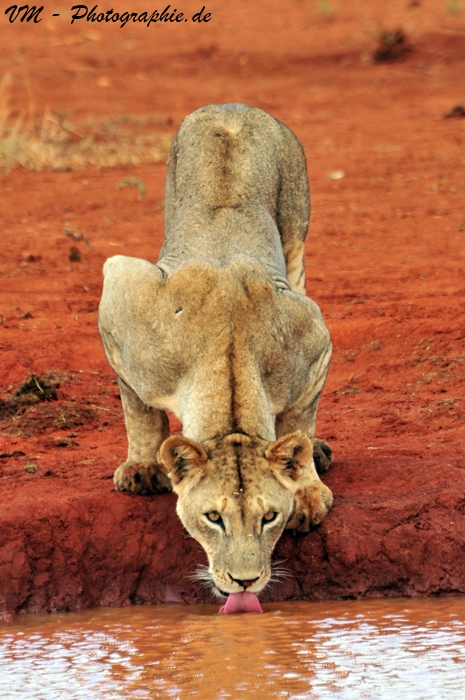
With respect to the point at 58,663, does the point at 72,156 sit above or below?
above

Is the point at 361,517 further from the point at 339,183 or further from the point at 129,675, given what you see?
the point at 339,183

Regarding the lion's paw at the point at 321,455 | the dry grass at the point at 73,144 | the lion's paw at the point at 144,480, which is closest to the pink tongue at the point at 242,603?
the lion's paw at the point at 144,480

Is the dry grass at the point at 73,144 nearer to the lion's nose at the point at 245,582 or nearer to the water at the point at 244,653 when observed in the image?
the water at the point at 244,653

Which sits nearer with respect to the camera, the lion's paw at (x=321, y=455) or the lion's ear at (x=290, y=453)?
the lion's ear at (x=290, y=453)

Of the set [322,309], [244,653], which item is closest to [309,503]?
[244,653]

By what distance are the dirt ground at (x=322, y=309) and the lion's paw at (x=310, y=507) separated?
0.07 meters

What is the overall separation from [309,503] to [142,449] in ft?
3.22

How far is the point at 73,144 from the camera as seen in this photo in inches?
703

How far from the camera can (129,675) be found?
18.2 feet

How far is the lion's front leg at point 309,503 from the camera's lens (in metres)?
6.56

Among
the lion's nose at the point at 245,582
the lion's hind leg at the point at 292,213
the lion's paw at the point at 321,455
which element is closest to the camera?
the lion's nose at the point at 245,582

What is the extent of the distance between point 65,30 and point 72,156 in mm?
12444

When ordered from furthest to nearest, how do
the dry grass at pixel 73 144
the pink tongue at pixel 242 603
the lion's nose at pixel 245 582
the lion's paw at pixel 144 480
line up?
1. the dry grass at pixel 73 144
2. the lion's paw at pixel 144 480
3. the pink tongue at pixel 242 603
4. the lion's nose at pixel 245 582

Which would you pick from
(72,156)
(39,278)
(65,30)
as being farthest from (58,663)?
(65,30)
